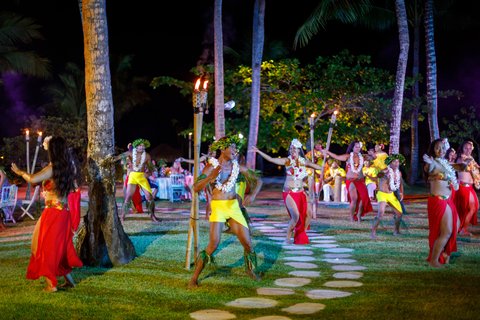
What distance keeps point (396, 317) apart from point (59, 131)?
98.1 feet

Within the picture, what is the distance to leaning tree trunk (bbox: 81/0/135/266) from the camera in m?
8.44

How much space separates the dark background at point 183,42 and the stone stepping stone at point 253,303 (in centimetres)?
2285

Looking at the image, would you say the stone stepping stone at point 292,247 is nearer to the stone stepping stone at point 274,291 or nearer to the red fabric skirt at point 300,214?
the red fabric skirt at point 300,214

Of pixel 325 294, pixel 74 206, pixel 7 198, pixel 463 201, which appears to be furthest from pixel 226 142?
pixel 7 198

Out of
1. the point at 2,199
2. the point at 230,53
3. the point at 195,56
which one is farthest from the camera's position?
the point at 195,56

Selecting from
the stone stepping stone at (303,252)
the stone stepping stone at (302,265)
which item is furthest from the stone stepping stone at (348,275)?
the stone stepping stone at (303,252)

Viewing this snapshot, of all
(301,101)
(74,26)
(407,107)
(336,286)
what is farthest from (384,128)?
(74,26)

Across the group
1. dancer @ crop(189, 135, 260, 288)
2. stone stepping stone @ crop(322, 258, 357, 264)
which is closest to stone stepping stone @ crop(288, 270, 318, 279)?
dancer @ crop(189, 135, 260, 288)

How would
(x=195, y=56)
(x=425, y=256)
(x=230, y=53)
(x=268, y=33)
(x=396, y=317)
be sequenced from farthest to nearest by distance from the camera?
(x=195, y=56)
(x=268, y=33)
(x=230, y=53)
(x=425, y=256)
(x=396, y=317)

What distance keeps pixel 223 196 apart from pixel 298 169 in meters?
3.24

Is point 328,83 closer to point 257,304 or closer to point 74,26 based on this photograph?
point 257,304

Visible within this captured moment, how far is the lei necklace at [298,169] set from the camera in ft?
33.9

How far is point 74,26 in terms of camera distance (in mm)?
42344

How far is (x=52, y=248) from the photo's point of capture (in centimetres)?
688
